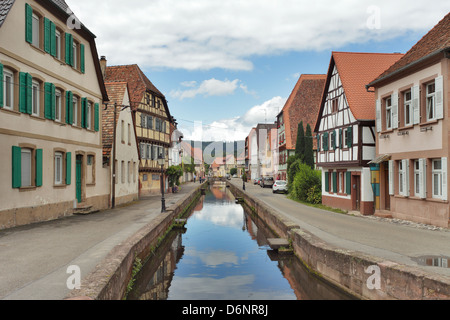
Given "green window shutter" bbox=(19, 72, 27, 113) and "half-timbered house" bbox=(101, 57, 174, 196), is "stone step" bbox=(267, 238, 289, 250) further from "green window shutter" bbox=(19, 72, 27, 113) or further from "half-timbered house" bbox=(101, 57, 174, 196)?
"half-timbered house" bbox=(101, 57, 174, 196)

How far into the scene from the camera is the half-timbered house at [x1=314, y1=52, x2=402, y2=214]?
19.5 metres

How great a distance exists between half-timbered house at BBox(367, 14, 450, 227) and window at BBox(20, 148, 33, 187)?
1386cm

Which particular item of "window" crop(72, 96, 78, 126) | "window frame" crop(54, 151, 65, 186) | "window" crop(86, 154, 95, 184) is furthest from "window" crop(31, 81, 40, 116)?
"window" crop(86, 154, 95, 184)

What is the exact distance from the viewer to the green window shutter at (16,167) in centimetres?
1295

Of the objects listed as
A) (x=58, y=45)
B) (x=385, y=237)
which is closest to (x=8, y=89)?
(x=58, y=45)

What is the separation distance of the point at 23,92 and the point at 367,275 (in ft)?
40.0

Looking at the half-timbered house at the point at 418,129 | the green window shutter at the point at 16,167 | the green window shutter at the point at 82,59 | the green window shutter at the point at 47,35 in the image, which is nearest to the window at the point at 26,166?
the green window shutter at the point at 16,167

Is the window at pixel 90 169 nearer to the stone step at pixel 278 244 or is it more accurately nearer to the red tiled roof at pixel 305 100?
the stone step at pixel 278 244

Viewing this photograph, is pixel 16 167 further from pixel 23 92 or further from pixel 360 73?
pixel 360 73

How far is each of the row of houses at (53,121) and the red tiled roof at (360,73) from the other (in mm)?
12795

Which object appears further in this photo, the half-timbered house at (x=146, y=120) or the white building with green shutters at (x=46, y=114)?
the half-timbered house at (x=146, y=120)

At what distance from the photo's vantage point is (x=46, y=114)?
15250mm
